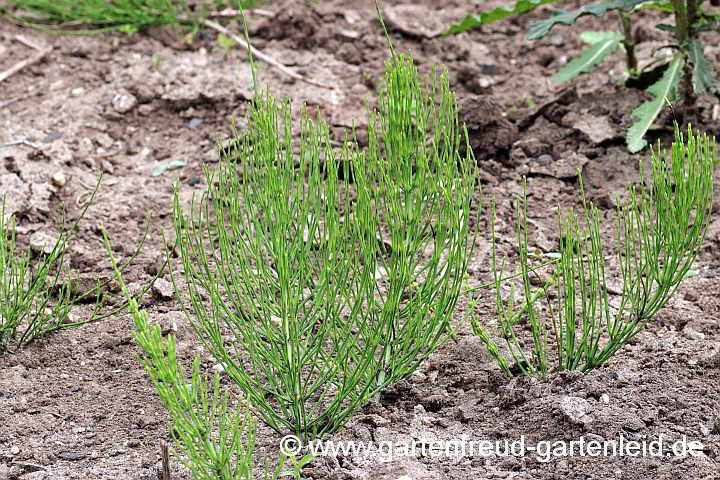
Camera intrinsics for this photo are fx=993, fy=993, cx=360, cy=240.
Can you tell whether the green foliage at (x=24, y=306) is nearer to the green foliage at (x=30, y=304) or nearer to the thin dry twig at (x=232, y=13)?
the green foliage at (x=30, y=304)

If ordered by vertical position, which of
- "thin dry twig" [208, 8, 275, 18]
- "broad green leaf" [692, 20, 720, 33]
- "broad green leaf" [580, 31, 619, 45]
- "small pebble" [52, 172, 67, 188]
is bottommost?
"small pebble" [52, 172, 67, 188]

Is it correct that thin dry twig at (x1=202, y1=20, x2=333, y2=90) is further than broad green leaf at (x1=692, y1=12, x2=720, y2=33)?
Yes

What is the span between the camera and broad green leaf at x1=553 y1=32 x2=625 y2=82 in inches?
157

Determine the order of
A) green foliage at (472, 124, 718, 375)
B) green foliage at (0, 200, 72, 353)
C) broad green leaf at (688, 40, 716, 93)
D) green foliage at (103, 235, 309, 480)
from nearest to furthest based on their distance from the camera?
1. green foliage at (103, 235, 309, 480)
2. green foliage at (472, 124, 718, 375)
3. green foliage at (0, 200, 72, 353)
4. broad green leaf at (688, 40, 716, 93)

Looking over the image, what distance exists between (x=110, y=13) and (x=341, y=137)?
1655 millimetres

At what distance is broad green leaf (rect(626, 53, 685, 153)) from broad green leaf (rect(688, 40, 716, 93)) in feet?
0.21

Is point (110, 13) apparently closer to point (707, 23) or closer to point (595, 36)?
point (595, 36)

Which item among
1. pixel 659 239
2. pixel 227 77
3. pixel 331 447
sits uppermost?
pixel 227 77

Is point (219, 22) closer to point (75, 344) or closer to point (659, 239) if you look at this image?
point (75, 344)

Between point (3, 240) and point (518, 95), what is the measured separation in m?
2.38

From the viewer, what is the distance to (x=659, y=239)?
8.35 ft

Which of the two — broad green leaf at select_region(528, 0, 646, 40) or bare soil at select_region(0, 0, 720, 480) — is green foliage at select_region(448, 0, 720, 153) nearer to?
broad green leaf at select_region(528, 0, 646, 40)

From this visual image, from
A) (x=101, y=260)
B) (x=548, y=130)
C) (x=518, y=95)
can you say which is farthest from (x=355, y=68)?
(x=101, y=260)

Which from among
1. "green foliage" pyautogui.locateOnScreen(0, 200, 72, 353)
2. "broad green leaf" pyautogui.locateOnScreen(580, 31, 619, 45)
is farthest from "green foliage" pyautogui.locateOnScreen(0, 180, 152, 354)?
"broad green leaf" pyautogui.locateOnScreen(580, 31, 619, 45)
